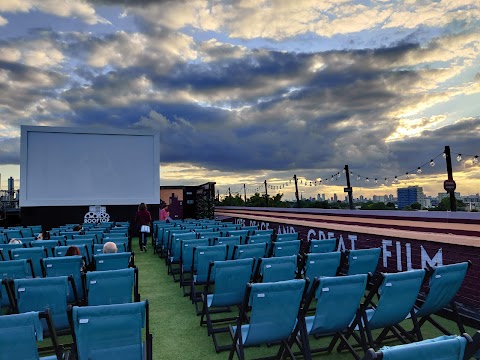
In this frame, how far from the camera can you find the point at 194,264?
5430 millimetres

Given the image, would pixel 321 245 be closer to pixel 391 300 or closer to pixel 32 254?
pixel 391 300

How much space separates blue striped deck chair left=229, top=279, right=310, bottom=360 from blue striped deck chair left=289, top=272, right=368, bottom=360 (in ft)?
0.32

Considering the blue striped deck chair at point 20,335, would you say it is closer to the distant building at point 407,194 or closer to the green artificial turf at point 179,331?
the green artificial turf at point 179,331

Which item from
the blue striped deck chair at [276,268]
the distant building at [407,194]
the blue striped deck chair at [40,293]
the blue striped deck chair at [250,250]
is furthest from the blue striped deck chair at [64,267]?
the distant building at [407,194]

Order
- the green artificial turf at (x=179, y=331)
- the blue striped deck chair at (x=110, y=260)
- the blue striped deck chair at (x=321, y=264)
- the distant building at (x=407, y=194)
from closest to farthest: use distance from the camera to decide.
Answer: the green artificial turf at (x=179, y=331)
the blue striped deck chair at (x=321, y=264)
the blue striped deck chair at (x=110, y=260)
the distant building at (x=407, y=194)

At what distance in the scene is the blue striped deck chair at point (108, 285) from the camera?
138 inches

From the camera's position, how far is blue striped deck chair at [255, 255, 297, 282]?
3.97 m

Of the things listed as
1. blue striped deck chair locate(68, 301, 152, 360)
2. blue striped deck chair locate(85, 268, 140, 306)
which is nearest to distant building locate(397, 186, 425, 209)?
blue striped deck chair locate(85, 268, 140, 306)

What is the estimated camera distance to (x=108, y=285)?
3.57 meters

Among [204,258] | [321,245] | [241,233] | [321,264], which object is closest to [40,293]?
[204,258]

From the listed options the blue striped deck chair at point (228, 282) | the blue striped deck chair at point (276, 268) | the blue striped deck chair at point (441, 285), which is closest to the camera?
the blue striped deck chair at point (441, 285)

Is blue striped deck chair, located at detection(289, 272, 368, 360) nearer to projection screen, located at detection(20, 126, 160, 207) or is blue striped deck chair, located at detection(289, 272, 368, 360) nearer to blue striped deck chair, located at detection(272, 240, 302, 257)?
blue striped deck chair, located at detection(272, 240, 302, 257)

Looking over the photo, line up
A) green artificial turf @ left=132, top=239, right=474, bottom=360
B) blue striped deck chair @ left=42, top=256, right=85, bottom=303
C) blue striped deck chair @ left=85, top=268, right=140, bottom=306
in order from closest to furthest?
1. green artificial turf @ left=132, top=239, right=474, bottom=360
2. blue striped deck chair @ left=85, top=268, right=140, bottom=306
3. blue striped deck chair @ left=42, top=256, right=85, bottom=303

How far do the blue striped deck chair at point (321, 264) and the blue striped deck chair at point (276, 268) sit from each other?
0.18m
